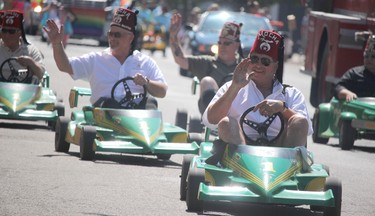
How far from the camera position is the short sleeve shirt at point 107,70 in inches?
519

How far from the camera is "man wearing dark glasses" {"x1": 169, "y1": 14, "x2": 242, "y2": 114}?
1473cm

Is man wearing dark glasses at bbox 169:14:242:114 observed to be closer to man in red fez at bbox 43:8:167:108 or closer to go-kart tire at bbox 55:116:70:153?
man in red fez at bbox 43:8:167:108

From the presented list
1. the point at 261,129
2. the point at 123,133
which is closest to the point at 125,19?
the point at 123,133

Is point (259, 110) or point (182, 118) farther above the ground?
point (259, 110)

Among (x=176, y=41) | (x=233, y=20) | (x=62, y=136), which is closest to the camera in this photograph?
(x=62, y=136)

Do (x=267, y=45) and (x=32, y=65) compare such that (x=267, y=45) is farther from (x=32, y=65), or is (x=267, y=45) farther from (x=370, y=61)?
(x=370, y=61)

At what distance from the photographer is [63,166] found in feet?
38.4

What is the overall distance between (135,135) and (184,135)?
702 millimetres

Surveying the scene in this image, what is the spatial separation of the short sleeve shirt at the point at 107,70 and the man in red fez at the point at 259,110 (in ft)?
10.2

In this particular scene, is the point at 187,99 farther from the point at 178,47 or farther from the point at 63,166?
the point at 63,166

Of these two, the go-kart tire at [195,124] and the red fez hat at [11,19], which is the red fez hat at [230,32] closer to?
the go-kart tire at [195,124]

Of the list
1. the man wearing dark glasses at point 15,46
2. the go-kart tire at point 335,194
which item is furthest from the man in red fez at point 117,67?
the go-kart tire at point 335,194

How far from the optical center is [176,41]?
1479cm

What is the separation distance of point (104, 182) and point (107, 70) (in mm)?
2703
